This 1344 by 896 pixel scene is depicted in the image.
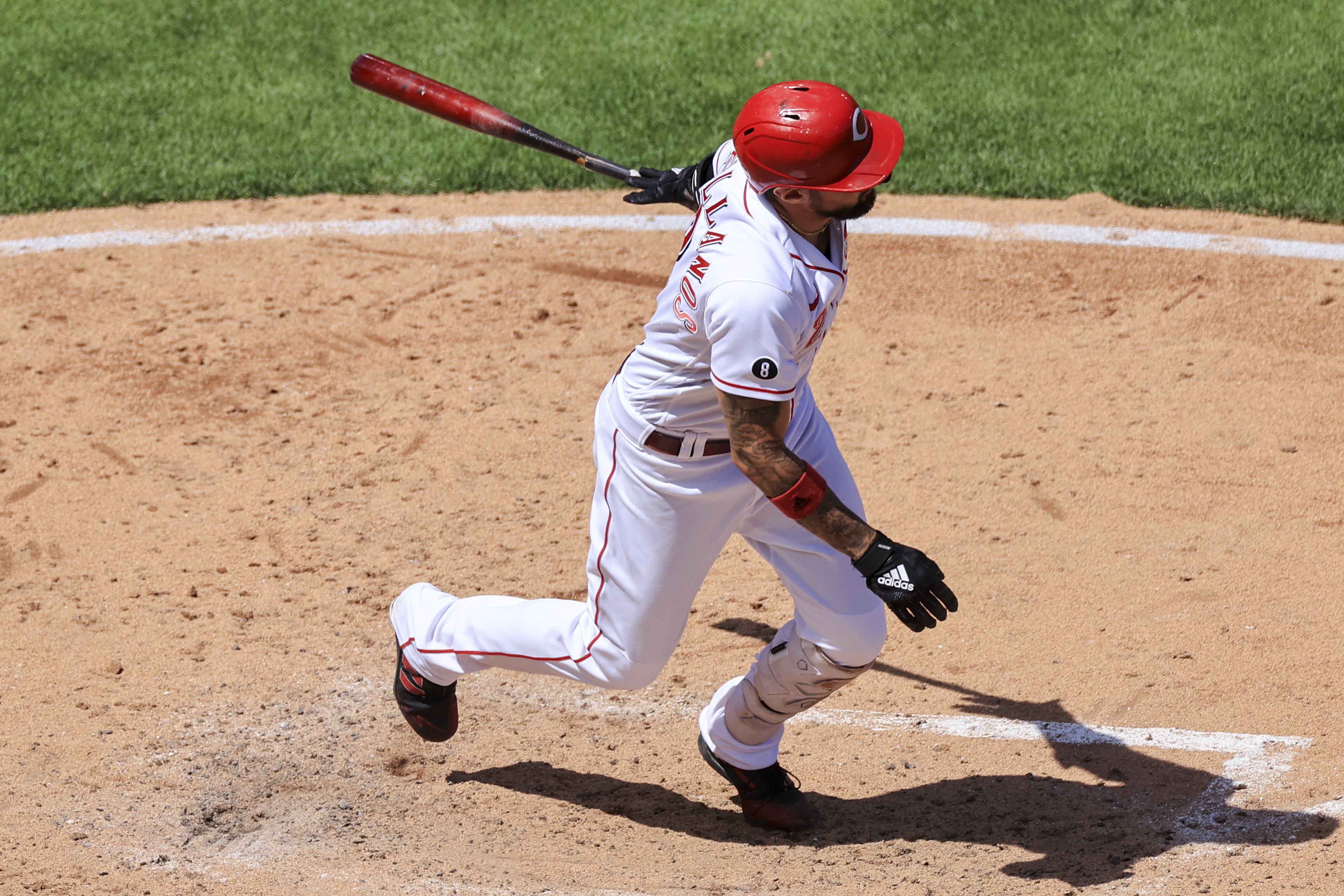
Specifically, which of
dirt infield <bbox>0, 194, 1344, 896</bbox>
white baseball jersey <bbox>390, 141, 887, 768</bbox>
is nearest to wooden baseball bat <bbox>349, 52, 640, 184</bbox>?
white baseball jersey <bbox>390, 141, 887, 768</bbox>

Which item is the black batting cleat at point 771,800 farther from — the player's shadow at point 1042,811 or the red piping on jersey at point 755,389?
the red piping on jersey at point 755,389

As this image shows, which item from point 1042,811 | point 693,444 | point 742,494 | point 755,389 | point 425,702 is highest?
point 755,389

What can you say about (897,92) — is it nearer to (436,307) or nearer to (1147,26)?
(1147,26)

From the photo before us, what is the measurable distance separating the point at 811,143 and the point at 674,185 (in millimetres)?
1295

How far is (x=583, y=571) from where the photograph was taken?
4902mm

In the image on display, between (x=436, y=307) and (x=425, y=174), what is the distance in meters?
1.64

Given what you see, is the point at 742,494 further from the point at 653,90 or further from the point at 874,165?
the point at 653,90

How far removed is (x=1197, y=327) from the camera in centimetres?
619

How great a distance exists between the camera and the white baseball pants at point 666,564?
342 cm

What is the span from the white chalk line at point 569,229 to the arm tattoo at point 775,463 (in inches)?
167

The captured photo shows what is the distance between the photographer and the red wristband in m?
3.14

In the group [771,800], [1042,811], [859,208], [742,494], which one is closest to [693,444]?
[742,494]

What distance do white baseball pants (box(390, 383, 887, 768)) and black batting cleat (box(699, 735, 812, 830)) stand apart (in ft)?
1.48

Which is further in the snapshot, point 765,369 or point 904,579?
point 904,579
